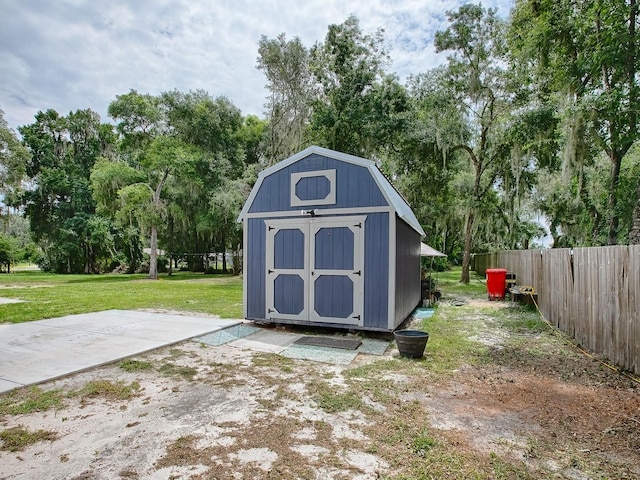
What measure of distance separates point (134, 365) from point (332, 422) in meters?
2.66

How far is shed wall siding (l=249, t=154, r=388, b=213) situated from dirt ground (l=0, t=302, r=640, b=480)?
256cm

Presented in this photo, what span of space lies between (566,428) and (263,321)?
4626 millimetres

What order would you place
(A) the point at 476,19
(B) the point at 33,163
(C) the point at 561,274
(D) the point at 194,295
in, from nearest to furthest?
1. (C) the point at 561,274
2. (D) the point at 194,295
3. (A) the point at 476,19
4. (B) the point at 33,163

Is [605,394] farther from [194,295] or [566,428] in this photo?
[194,295]

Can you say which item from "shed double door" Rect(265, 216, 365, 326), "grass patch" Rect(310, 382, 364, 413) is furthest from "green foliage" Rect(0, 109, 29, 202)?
"grass patch" Rect(310, 382, 364, 413)

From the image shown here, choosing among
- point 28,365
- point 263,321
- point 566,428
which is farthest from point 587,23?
point 28,365

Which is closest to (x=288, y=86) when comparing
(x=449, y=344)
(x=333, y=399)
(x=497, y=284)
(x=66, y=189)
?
(x=497, y=284)

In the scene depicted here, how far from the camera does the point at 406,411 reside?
9.55 feet

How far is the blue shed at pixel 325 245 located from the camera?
545cm

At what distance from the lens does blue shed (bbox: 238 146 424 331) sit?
5.45 metres

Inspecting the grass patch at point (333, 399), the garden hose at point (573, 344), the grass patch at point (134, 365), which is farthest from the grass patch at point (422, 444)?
the grass patch at point (134, 365)

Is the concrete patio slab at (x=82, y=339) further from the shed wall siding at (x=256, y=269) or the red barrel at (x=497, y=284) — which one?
the red barrel at (x=497, y=284)

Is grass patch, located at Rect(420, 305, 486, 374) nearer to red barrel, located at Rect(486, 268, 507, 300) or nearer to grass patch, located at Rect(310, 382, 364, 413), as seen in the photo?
grass patch, located at Rect(310, 382, 364, 413)

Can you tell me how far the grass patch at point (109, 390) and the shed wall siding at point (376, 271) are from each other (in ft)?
10.9
